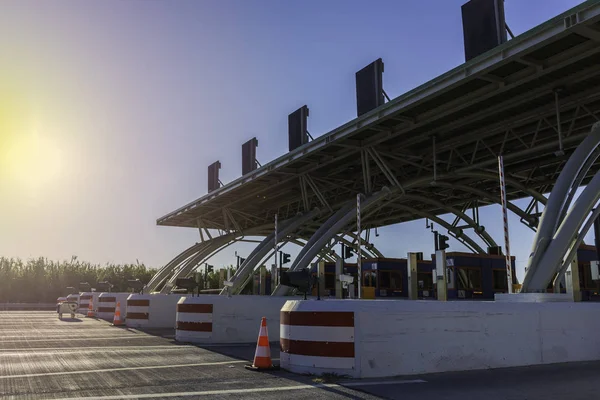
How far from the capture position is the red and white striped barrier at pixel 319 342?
8.18 metres

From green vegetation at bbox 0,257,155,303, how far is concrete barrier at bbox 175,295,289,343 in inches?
1991

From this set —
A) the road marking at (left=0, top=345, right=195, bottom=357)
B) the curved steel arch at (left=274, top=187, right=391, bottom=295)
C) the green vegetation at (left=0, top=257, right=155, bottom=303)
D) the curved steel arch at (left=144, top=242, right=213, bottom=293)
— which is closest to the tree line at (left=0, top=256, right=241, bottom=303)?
the green vegetation at (left=0, top=257, right=155, bottom=303)

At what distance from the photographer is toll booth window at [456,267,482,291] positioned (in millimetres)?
23844

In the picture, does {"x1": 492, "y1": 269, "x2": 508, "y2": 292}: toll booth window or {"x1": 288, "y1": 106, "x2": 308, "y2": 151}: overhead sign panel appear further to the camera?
{"x1": 492, "y1": 269, "x2": 508, "y2": 292}: toll booth window

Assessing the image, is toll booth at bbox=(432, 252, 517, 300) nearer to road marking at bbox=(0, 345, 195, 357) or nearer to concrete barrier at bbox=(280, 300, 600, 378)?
concrete barrier at bbox=(280, 300, 600, 378)

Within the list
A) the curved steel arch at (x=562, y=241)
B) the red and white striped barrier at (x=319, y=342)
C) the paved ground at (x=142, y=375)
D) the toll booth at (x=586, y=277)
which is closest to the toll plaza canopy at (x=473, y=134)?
the curved steel arch at (x=562, y=241)

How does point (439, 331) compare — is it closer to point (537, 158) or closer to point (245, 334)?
point (245, 334)

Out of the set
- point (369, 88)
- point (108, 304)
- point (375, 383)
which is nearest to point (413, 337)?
point (375, 383)

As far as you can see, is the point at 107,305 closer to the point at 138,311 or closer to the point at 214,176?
the point at 138,311

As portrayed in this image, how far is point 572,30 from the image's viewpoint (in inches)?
464

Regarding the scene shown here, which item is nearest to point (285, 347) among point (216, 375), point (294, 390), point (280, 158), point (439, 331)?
point (216, 375)

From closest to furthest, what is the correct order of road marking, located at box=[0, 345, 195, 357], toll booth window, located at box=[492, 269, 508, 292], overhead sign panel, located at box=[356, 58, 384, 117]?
road marking, located at box=[0, 345, 195, 357] → overhead sign panel, located at box=[356, 58, 384, 117] → toll booth window, located at box=[492, 269, 508, 292]

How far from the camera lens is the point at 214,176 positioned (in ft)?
120

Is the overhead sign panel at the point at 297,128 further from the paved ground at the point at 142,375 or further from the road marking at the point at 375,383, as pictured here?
the road marking at the point at 375,383
